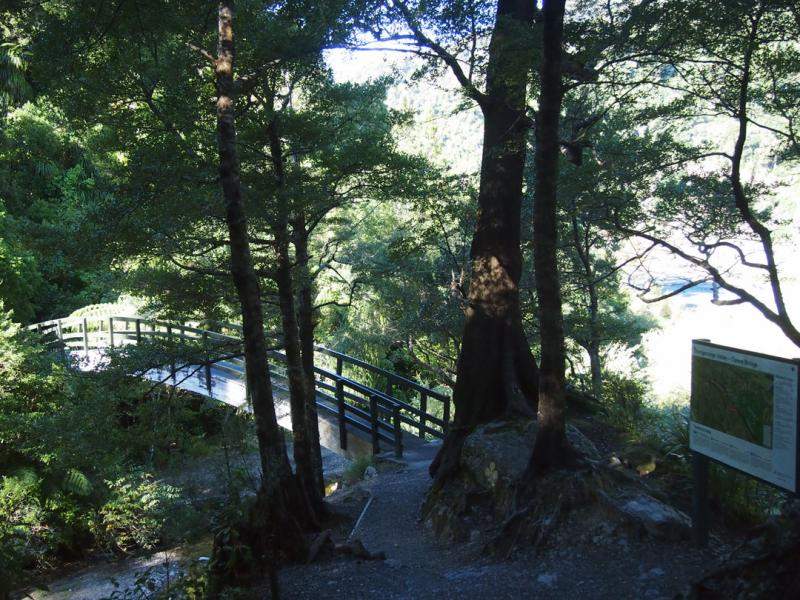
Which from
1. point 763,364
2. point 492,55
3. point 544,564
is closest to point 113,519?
point 544,564

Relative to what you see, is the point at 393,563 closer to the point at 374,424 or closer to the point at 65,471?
the point at 374,424

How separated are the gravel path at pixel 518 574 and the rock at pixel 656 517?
0.11 metres

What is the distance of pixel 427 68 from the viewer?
8375mm

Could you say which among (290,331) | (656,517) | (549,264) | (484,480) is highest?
(549,264)

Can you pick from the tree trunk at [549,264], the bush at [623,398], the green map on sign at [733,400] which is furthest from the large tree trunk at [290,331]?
the bush at [623,398]

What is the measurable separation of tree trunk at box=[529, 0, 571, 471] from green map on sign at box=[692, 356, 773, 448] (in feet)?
4.11

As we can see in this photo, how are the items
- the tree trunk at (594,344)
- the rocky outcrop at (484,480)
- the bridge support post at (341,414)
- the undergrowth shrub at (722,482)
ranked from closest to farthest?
1. the undergrowth shrub at (722,482)
2. the rocky outcrop at (484,480)
3. the bridge support post at (341,414)
4. the tree trunk at (594,344)

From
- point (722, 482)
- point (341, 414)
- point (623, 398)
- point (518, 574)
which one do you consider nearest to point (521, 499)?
point (518, 574)

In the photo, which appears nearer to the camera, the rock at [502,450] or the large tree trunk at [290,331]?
the rock at [502,450]

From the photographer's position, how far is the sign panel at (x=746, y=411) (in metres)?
3.86

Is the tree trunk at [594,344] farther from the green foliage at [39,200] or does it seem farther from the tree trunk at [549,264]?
the green foliage at [39,200]

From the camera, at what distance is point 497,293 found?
26.4 ft

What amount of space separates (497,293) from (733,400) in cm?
400

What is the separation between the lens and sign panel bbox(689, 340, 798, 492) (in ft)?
12.7
